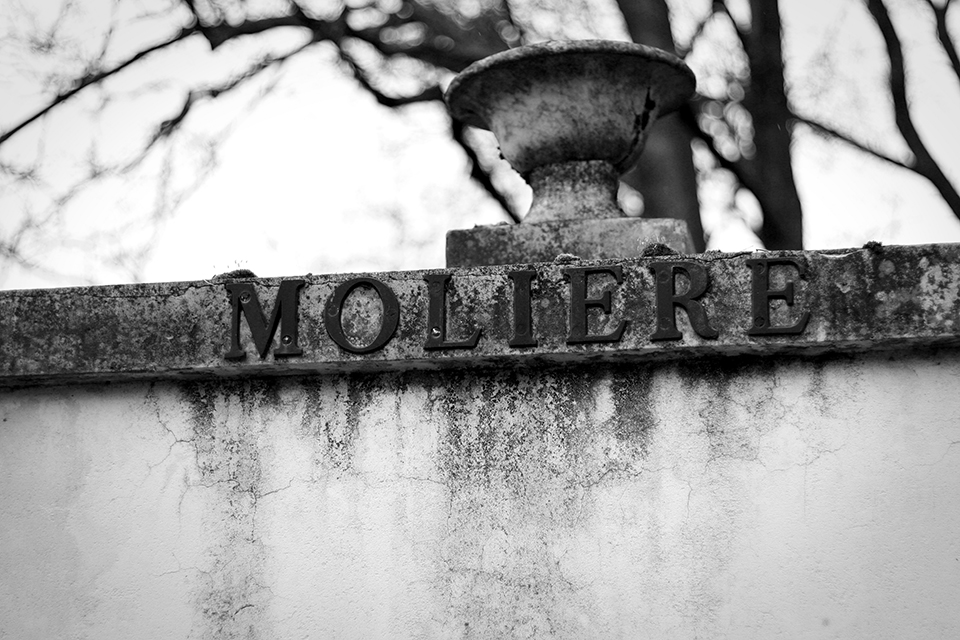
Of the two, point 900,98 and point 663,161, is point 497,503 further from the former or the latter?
point 900,98

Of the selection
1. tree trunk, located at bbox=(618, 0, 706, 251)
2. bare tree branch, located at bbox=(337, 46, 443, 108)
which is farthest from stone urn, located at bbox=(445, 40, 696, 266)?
bare tree branch, located at bbox=(337, 46, 443, 108)

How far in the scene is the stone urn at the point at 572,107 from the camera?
4281mm

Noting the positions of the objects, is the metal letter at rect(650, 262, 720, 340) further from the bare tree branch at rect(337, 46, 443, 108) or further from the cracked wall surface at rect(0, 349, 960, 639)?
the bare tree branch at rect(337, 46, 443, 108)

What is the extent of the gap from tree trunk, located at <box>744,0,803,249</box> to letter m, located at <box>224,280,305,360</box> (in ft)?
14.7

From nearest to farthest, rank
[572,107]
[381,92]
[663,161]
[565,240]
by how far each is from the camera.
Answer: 1. [565,240]
2. [572,107]
3. [663,161]
4. [381,92]

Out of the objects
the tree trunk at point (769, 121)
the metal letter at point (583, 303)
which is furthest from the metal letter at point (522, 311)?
the tree trunk at point (769, 121)

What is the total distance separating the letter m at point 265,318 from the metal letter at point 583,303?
87 cm

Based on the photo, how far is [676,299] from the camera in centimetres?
363

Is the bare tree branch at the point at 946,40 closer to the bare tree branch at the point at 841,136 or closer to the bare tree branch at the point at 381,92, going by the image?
the bare tree branch at the point at 841,136

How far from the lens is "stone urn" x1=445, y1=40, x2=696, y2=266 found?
4.28 meters

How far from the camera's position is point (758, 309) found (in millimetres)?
3578

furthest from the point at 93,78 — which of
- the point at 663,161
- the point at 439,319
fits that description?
the point at 439,319

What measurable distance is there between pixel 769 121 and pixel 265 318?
4907 mm

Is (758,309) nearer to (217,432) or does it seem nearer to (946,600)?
(946,600)
